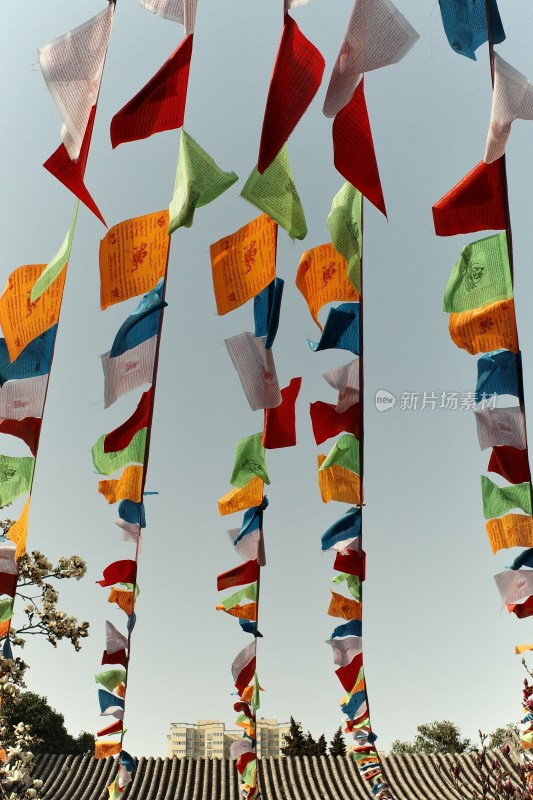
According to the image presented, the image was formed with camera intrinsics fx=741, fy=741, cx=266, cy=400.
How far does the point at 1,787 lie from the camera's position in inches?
189

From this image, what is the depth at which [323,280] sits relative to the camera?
5977 mm

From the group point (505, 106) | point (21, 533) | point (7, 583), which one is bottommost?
point (7, 583)

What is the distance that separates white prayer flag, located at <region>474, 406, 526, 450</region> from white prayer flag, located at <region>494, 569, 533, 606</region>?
882mm

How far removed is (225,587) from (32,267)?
3.64m

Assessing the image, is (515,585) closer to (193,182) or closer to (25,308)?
(193,182)

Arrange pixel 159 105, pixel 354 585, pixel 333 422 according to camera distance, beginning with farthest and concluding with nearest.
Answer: pixel 354 585, pixel 333 422, pixel 159 105

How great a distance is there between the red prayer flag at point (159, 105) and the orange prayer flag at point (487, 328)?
2.31 m

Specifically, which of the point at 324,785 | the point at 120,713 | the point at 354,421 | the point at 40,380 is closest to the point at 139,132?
the point at 40,380

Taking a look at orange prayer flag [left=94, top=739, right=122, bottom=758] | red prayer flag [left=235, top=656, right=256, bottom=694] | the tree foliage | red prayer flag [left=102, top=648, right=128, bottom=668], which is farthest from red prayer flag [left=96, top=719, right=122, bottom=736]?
the tree foliage

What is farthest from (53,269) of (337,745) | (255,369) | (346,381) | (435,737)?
(435,737)

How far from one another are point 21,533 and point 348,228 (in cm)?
327

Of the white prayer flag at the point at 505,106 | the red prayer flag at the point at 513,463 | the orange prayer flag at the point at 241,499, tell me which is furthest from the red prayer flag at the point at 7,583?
the white prayer flag at the point at 505,106

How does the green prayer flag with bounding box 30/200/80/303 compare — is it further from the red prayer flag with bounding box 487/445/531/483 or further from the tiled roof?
the tiled roof

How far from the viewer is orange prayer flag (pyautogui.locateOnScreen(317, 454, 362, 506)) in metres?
6.72
